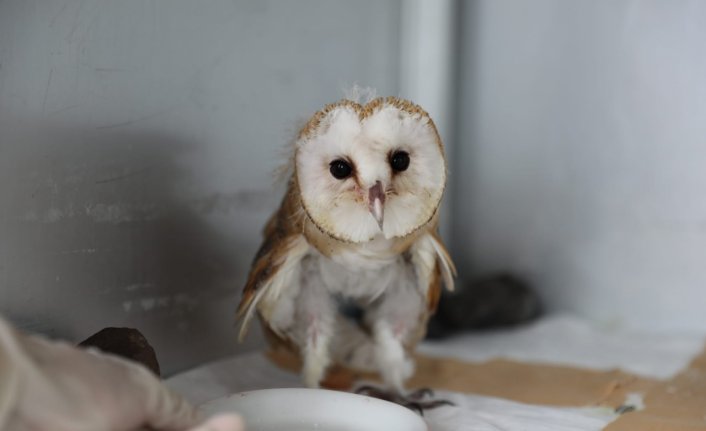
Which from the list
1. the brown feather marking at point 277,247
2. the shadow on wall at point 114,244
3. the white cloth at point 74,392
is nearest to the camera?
the white cloth at point 74,392

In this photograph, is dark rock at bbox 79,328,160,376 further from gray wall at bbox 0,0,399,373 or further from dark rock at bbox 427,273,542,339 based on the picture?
dark rock at bbox 427,273,542,339

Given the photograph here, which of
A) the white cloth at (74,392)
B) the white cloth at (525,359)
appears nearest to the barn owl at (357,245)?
the white cloth at (525,359)

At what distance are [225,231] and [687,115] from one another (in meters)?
1.15

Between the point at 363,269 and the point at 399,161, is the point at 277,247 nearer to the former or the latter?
the point at 363,269

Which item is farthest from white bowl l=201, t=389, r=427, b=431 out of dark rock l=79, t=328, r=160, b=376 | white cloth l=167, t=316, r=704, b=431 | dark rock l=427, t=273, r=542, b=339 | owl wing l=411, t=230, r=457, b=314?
dark rock l=427, t=273, r=542, b=339

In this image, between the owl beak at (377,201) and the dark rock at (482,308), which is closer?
the owl beak at (377,201)

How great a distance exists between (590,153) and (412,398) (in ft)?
3.18

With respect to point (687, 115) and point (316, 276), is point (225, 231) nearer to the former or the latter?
point (316, 276)

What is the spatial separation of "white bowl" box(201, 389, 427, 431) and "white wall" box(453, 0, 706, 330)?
1161 mm

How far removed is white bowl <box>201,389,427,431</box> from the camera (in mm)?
1012

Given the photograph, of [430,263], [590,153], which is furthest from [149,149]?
[590,153]

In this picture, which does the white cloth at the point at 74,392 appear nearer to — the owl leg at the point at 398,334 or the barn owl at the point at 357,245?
the barn owl at the point at 357,245

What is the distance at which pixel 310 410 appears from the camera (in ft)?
3.43

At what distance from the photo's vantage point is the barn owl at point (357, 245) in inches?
43.3
